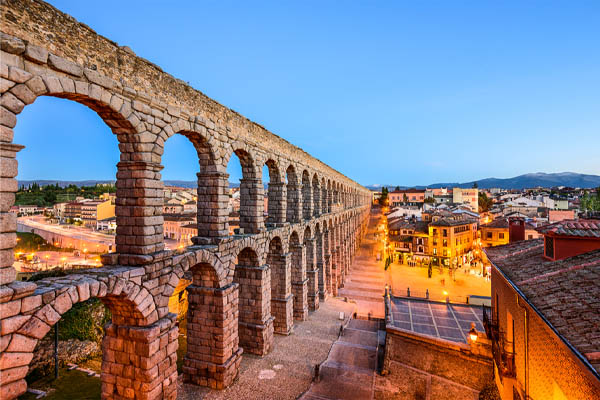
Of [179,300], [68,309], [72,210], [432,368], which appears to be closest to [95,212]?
[72,210]

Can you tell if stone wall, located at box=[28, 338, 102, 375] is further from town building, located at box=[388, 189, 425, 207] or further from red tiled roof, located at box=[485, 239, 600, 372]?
town building, located at box=[388, 189, 425, 207]

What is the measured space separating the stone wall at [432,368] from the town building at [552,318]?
1507 mm

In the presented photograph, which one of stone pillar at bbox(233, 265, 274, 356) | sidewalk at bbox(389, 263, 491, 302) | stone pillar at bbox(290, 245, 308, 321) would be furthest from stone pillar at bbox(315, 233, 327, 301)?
stone pillar at bbox(233, 265, 274, 356)

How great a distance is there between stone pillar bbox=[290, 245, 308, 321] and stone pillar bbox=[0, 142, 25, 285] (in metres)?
16.1

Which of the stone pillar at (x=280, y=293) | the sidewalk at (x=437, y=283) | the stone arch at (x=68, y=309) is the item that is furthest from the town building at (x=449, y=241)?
the stone arch at (x=68, y=309)

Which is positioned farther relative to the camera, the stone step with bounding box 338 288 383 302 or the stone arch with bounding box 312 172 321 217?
the stone step with bounding box 338 288 383 302

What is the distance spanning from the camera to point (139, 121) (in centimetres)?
867

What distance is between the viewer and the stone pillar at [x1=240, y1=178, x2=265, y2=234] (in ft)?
50.2

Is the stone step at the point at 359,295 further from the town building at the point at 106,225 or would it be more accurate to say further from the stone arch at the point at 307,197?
the town building at the point at 106,225

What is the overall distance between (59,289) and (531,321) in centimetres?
1291

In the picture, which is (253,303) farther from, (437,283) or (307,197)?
(437,283)

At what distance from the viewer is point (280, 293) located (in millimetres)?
18500

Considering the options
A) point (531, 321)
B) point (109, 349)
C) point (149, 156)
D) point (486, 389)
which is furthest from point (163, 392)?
point (486, 389)

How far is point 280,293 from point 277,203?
562cm
